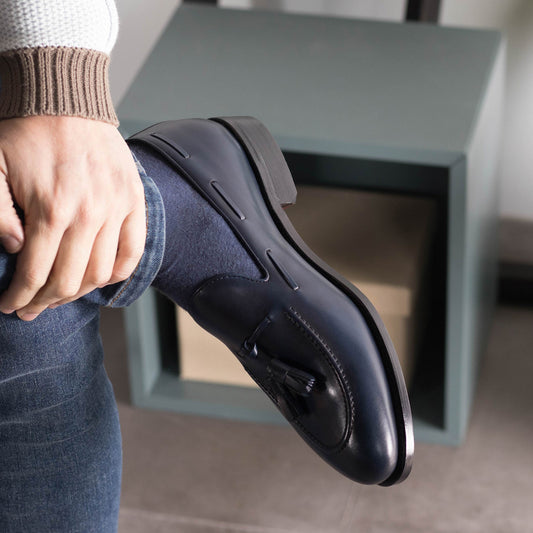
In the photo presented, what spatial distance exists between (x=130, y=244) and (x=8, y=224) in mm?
80

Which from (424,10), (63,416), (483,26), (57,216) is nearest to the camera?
(57,216)

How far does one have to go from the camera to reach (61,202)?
0.51 metres

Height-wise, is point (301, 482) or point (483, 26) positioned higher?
point (483, 26)

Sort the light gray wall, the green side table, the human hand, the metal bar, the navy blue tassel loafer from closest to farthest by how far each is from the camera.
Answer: the human hand → the navy blue tassel loafer → the green side table → the metal bar → the light gray wall

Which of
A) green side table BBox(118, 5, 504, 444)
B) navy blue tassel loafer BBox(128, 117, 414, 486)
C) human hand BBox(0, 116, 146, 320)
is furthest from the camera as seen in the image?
green side table BBox(118, 5, 504, 444)

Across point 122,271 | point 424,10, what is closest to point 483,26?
point 424,10

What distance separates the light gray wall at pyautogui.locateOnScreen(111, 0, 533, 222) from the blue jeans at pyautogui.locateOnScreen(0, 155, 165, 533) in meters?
1.12

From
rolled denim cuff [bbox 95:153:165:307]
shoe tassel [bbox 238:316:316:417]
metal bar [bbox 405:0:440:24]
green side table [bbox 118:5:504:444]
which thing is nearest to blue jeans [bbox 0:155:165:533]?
rolled denim cuff [bbox 95:153:165:307]

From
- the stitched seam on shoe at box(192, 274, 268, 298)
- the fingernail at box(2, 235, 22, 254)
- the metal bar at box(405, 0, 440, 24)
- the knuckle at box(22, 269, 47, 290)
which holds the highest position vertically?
the fingernail at box(2, 235, 22, 254)

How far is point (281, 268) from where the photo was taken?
0.68 m

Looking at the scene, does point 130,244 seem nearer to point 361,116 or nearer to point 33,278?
point 33,278

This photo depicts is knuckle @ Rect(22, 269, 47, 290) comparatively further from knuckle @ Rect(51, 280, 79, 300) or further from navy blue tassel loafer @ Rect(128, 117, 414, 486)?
navy blue tassel loafer @ Rect(128, 117, 414, 486)

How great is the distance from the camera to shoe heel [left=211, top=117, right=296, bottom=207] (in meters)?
0.73

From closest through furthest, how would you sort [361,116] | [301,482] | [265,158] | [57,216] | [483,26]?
[57,216] → [265,158] → [361,116] → [301,482] → [483,26]
